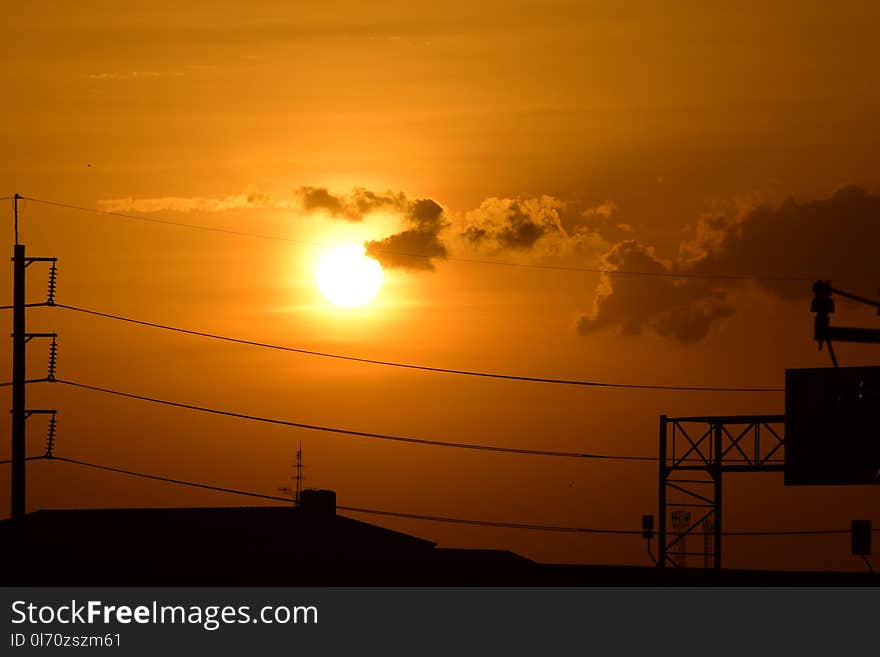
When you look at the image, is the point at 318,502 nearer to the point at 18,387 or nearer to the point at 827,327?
the point at 18,387

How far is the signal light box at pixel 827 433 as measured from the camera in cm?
5788

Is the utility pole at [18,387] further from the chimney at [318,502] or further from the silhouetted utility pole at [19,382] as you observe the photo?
the chimney at [318,502]

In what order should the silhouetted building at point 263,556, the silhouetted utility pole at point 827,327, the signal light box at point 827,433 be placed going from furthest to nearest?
the signal light box at point 827,433, the silhouetted building at point 263,556, the silhouetted utility pole at point 827,327

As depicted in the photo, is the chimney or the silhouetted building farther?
the chimney

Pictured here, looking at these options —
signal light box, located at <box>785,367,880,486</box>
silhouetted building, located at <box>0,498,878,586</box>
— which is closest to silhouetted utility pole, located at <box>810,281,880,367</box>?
silhouetted building, located at <box>0,498,878,586</box>

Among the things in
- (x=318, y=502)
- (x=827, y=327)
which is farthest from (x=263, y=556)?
(x=827, y=327)

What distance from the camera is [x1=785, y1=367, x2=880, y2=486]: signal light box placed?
5788cm

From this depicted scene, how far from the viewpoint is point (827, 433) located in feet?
191

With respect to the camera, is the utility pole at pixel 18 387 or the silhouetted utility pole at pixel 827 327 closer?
the silhouetted utility pole at pixel 827 327

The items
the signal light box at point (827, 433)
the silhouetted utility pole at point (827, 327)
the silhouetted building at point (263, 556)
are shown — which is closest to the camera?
the silhouetted utility pole at point (827, 327)

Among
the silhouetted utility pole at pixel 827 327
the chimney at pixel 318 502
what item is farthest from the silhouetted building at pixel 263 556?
the silhouetted utility pole at pixel 827 327

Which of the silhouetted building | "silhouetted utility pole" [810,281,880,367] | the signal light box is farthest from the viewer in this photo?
the signal light box

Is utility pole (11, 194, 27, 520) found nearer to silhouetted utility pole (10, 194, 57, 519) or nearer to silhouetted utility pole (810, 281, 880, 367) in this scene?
silhouetted utility pole (10, 194, 57, 519)
